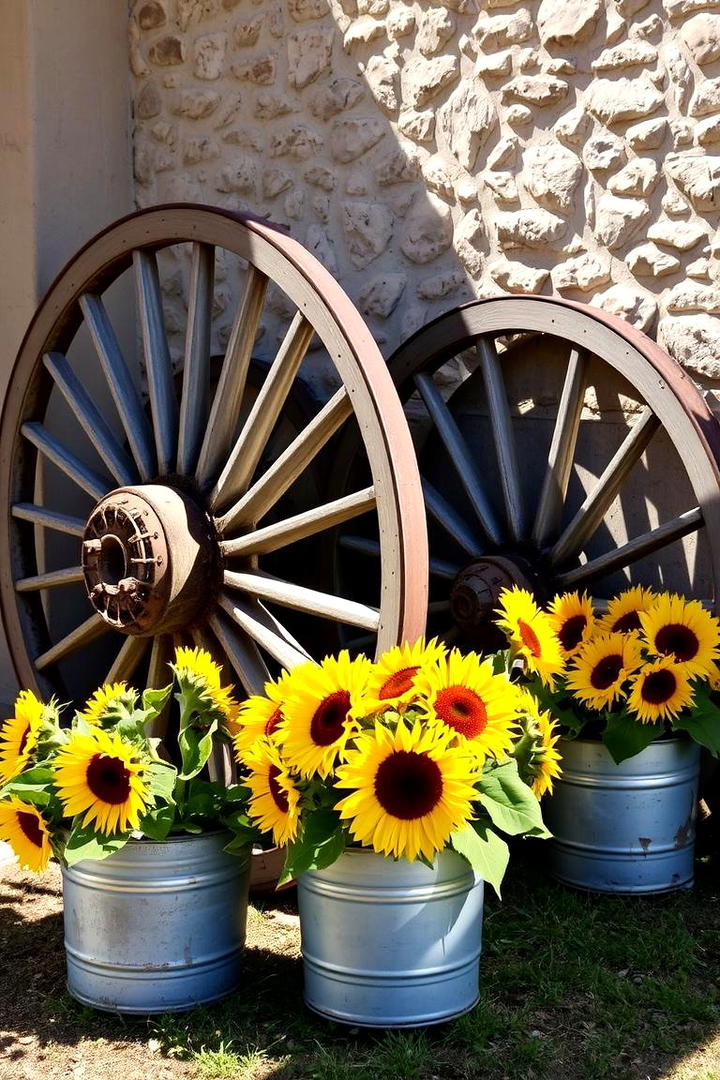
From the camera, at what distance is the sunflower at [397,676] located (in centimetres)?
192

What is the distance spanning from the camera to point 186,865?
6.81 feet

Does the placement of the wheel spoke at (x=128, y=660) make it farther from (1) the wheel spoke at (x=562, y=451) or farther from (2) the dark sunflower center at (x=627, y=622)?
(2) the dark sunflower center at (x=627, y=622)

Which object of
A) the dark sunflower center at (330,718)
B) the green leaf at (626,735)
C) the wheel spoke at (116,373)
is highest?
the wheel spoke at (116,373)

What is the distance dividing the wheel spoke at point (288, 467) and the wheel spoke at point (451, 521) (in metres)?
0.48

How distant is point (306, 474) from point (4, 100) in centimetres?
138

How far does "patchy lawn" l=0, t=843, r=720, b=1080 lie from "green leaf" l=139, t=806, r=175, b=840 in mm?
319

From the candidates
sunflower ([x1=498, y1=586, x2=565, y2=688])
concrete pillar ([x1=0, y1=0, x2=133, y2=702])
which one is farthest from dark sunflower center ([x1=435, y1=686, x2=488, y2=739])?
concrete pillar ([x1=0, y1=0, x2=133, y2=702])

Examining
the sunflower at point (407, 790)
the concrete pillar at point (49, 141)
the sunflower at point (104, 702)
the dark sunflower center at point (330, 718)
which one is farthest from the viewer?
the concrete pillar at point (49, 141)

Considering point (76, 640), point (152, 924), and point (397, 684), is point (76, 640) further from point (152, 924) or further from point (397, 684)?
point (397, 684)

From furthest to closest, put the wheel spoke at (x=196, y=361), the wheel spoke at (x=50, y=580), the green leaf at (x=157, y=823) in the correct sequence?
the wheel spoke at (x=50, y=580) → the wheel spoke at (x=196, y=361) → the green leaf at (x=157, y=823)

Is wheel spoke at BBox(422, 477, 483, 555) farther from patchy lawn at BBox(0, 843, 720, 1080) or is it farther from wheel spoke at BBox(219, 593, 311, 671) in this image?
patchy lawn at BBox(0, 843, 720, 1080)

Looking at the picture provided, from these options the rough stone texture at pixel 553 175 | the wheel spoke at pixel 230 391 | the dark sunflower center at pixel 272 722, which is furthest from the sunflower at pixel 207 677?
the rough stone texture at pixel 553 175

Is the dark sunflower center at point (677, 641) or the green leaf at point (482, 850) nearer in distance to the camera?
the green leaf at point (482, 850)

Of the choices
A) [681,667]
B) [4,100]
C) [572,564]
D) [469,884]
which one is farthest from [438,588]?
[4,100]
